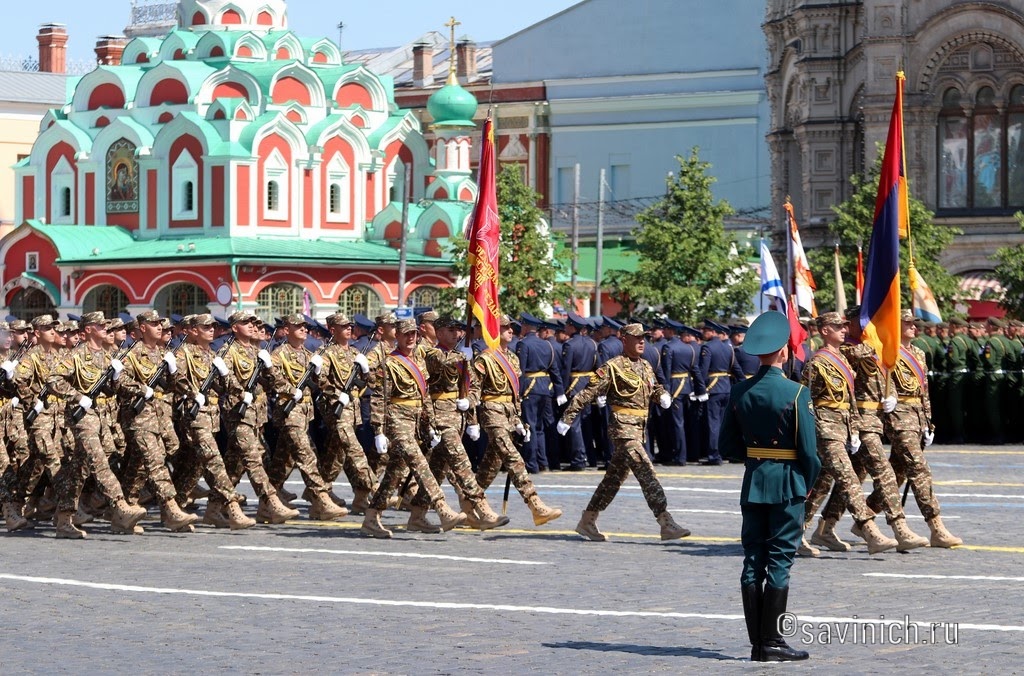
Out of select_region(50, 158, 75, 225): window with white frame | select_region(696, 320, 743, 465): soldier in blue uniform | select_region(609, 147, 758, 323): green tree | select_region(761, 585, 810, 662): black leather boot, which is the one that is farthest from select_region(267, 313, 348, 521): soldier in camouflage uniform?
select_region(50, 158, 75, 225): window with white frame

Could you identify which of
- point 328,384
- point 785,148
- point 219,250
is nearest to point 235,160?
point 219,250

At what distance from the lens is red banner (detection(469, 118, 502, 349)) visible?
57.0ft

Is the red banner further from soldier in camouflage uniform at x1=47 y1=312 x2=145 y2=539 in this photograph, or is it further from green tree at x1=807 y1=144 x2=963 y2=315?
green tree at x1=807 y1=144 x2=963 y2=315

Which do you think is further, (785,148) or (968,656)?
(785,148)

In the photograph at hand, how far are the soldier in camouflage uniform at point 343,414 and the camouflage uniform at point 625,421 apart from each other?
221 centimetres

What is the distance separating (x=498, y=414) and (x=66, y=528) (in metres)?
3.71

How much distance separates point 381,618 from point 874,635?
2846 millimetres

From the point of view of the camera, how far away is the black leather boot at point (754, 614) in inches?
390

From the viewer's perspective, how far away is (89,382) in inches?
660

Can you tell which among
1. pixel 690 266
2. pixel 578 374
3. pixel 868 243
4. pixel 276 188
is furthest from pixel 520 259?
pixel 578 374

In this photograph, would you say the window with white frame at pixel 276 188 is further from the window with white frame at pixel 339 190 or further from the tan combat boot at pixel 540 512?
the tan combat boot at pixel 540 512

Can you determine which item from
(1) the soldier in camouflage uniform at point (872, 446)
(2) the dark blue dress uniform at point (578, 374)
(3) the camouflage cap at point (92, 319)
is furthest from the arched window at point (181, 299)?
(1) the soldier in camouflage uniform at point (872, 446)

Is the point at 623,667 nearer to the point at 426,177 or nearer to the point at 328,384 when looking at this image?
the point at 328,384
